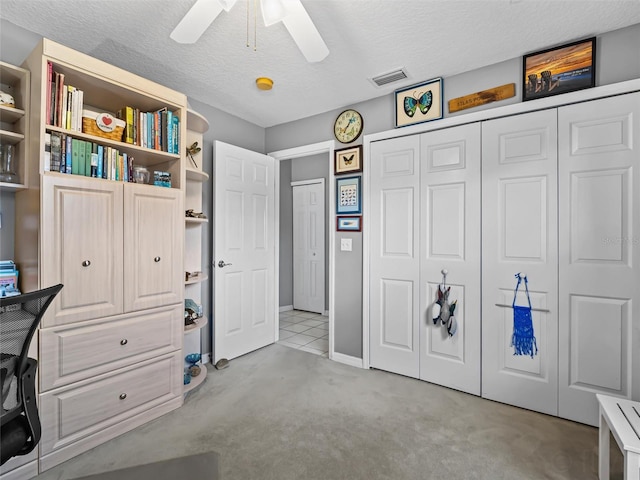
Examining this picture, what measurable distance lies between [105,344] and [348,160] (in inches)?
92.0

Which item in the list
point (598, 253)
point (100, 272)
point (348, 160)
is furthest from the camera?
point (348, 160)

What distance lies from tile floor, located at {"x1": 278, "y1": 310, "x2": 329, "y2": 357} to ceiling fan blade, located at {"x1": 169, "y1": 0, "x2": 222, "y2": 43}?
282 centimetres

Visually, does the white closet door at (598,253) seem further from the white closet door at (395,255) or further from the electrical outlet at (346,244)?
the electrical outlet at (346,244)

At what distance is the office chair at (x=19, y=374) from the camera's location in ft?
3.53

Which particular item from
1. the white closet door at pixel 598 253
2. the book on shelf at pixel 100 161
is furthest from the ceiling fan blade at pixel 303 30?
the white closet door at pixel 598 253

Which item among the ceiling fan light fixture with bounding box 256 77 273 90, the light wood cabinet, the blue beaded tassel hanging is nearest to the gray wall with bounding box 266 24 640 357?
the ceiling fan light fixture with bounding box 256 77 273 90

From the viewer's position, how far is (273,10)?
142 centimetres

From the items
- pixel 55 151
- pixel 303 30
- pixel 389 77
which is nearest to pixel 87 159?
pixel 55 151

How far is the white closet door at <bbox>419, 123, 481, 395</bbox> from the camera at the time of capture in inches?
95.3

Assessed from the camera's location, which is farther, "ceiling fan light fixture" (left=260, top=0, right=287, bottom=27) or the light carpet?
the light carpet

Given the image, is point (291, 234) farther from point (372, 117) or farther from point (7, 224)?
point (7, 224)

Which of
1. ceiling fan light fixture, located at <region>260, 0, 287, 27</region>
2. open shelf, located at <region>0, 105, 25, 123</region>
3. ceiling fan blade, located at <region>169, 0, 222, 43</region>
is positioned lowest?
open shelf, located at <region>0, 105, 25, 123</region>

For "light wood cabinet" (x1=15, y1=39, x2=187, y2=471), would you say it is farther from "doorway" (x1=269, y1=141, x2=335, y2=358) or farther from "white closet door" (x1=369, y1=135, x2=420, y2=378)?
"doorway" (x1=269, y1=141, x2=335, y2=358)

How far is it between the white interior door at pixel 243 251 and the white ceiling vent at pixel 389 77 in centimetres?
138
